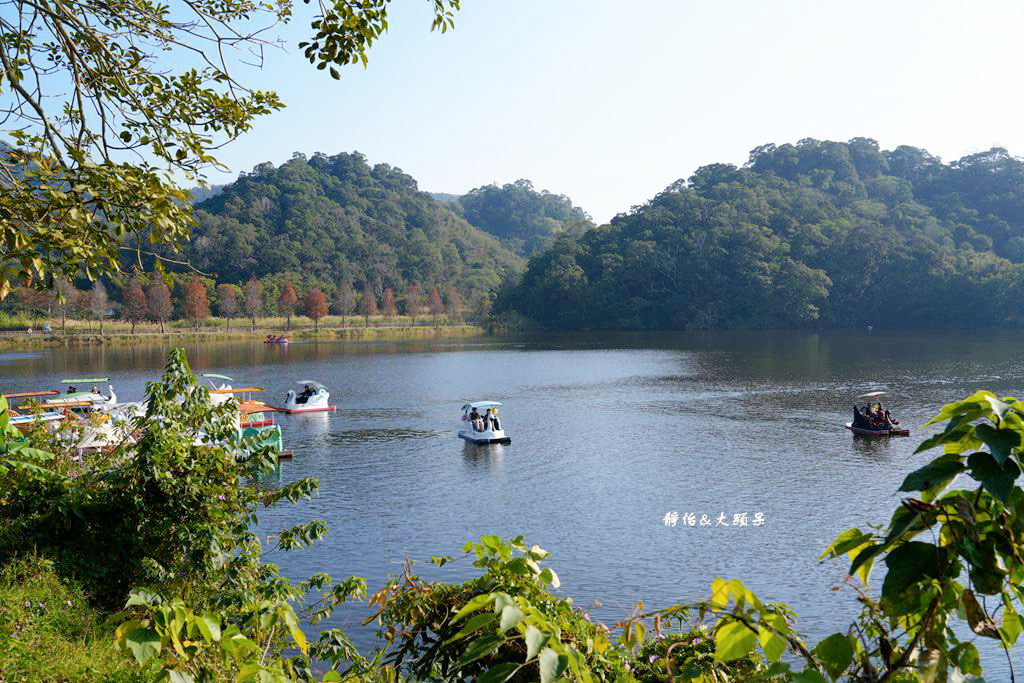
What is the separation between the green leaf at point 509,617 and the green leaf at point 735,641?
15.9 inches

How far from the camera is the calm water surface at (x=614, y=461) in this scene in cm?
1481

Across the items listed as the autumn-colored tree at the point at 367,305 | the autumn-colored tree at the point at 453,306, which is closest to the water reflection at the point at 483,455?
the autumn-colored tree at the point at 367,305

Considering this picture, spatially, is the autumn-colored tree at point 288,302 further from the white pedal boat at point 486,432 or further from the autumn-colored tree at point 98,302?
the white pedal boat at point 486,432

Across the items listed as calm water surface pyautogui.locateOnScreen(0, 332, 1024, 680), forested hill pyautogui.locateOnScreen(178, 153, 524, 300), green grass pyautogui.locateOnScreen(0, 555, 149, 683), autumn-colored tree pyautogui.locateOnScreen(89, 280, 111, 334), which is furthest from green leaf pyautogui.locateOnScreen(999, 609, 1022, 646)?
forested hill pyautogui.locateOnScreen(178, 153, 524, 300)

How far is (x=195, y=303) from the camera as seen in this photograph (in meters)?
77.4

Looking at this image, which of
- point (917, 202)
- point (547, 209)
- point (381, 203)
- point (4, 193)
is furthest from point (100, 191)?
point (547, 209)

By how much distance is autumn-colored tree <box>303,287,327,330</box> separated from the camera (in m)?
83.6

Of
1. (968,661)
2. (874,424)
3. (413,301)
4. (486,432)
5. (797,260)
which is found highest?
(797,260)

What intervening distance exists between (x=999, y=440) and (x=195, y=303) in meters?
81.9

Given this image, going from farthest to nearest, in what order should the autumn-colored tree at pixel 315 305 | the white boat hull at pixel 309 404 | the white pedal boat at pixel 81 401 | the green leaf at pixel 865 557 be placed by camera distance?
the autumn-colored tree at pixel 315 305 < the white boat hull at pixel 309 404 < the white pedal boat at pixel 81 401 < the green leaf at pixel 865 557

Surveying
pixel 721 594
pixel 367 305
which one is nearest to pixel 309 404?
pixel 721 594

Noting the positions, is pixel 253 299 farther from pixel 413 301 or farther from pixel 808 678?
pixel 808 678

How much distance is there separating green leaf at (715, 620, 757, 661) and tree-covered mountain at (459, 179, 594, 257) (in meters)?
149

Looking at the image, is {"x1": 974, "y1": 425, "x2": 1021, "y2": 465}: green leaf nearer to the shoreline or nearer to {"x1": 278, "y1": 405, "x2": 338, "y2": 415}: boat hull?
{"x1": 278, "y1": 405, "x2": 338, "y2": 415}: boat hull
